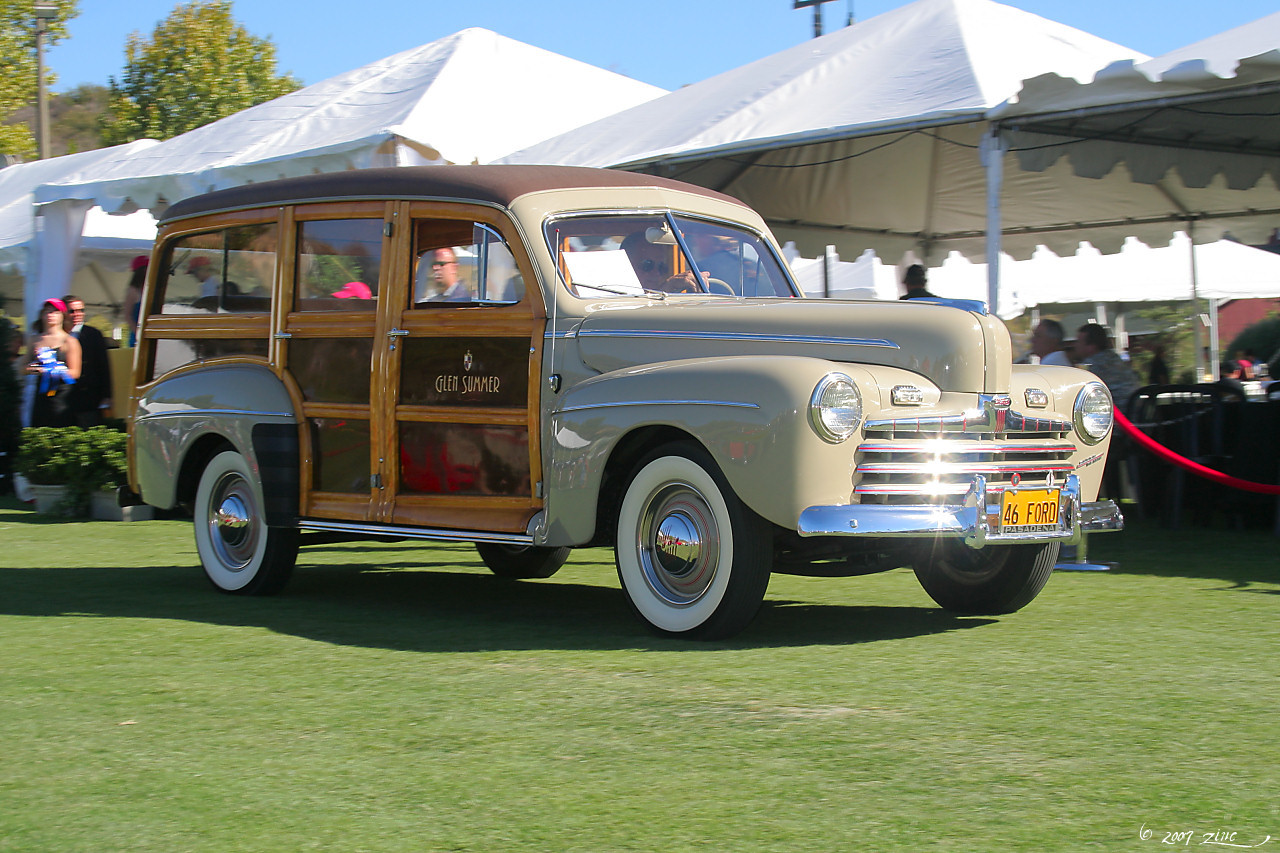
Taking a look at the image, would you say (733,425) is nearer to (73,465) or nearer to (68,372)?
(73,465)

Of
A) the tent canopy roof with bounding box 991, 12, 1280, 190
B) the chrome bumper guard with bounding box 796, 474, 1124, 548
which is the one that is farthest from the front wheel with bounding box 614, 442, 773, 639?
the tent canopy roof with bounding box 991, 12, 1280, 190

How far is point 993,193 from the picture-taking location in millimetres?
9523

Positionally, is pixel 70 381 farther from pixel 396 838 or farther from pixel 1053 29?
pixel 396 838

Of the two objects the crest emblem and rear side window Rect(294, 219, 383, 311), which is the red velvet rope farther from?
rear side window Rect(294, 219, 383, 311)

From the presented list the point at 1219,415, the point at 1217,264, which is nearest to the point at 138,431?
the point at 1219,415

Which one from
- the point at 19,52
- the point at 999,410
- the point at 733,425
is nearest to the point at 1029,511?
the point at 999,410

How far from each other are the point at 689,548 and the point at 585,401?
751 mm

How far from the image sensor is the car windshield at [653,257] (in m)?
5.97

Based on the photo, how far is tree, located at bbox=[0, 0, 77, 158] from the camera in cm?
4169

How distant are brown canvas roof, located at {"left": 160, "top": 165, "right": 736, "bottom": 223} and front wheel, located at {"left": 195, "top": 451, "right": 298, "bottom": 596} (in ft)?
4.46

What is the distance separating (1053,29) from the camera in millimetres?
11367

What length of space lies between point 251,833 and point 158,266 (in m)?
5.10

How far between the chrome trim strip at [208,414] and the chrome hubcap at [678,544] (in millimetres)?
2172

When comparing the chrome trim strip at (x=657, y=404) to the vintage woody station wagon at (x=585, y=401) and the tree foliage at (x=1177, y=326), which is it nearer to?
the vintage woody station wagon at (x=585, y=401)
